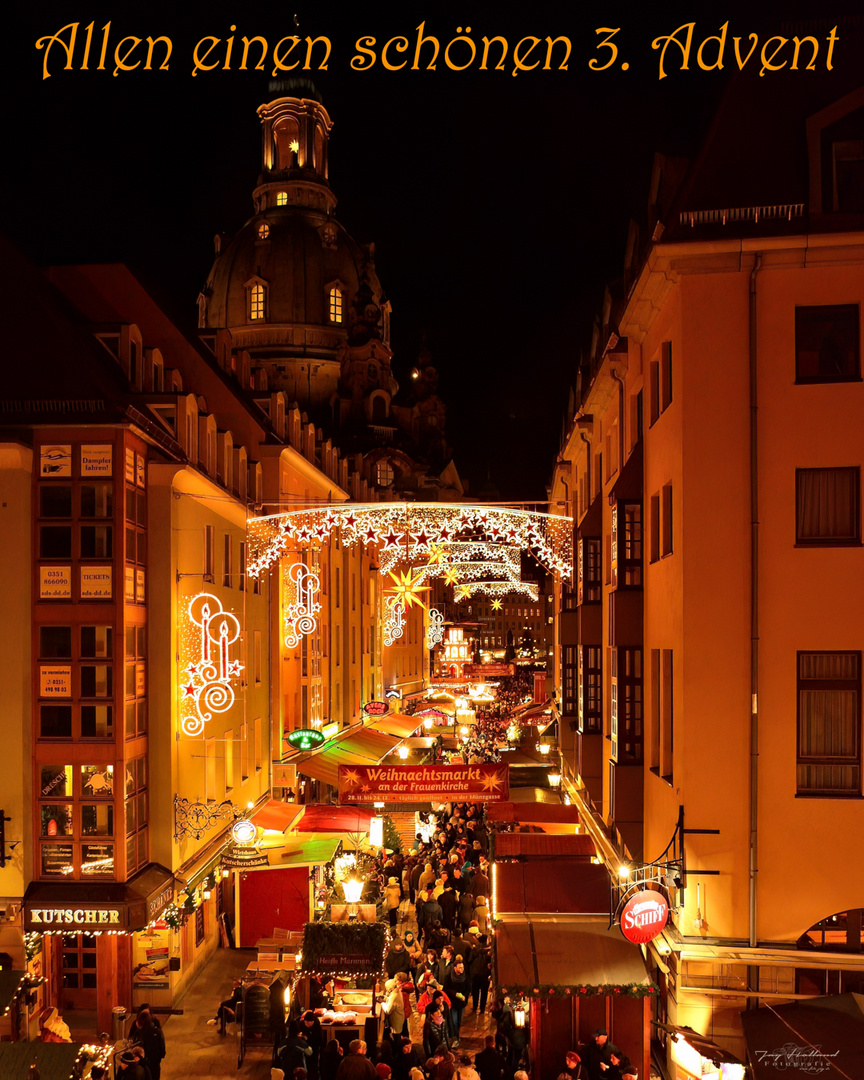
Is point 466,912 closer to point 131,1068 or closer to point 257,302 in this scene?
point 131,1068

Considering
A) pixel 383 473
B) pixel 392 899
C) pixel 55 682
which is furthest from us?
pixel 383 473

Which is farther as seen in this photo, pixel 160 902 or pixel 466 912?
pixel 466 912

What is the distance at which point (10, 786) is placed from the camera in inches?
760

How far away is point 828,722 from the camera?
14961 millimetres

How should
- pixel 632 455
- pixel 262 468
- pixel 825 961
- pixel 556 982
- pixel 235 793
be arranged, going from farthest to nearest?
pixel 262 468, pixel 235 793, pixel 632 455, pixel 556 982, pixel 825 961

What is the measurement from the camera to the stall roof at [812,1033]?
1238cm

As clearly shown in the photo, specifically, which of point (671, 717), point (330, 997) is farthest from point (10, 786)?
point (671, 717)

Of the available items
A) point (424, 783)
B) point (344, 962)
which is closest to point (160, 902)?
point (344, 962)

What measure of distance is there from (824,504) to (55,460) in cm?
1342

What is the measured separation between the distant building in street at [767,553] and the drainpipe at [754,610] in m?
0.03

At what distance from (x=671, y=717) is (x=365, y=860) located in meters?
14.7

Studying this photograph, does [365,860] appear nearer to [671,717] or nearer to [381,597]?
[671,717]

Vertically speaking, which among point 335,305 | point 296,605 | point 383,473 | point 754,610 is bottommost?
point 296,605

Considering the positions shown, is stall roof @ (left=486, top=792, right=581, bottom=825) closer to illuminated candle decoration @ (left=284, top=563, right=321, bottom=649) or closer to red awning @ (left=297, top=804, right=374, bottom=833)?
red awning @ (left=297, top=804, right=374, bottom=833)
